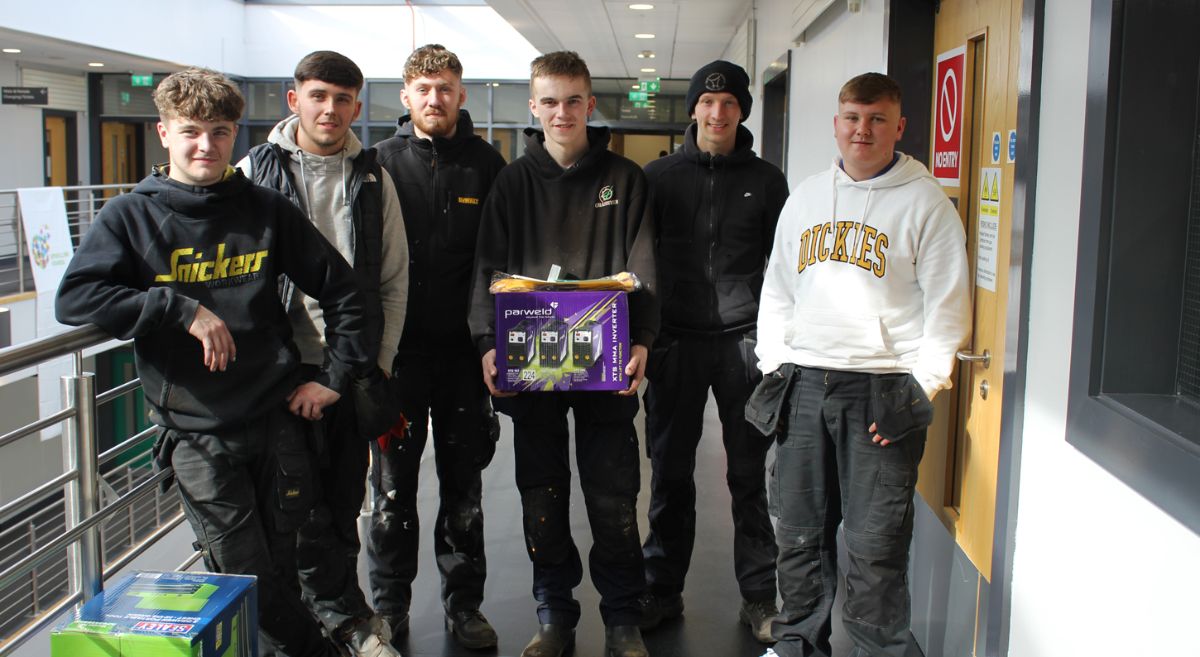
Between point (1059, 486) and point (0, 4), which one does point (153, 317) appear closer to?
point (1059, 486)

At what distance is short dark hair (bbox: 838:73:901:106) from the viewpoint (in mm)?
2410

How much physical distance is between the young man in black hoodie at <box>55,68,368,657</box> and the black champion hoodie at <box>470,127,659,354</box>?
0.47 m

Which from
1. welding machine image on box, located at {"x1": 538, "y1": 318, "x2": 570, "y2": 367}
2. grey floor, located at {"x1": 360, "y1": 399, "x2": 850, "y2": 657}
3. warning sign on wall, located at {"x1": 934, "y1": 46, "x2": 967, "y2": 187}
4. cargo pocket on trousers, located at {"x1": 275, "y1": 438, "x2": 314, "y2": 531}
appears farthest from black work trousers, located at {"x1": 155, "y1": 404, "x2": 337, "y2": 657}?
warning sign on wall, located at {"x1": 934, "y1": 46, "x2": 967, "y2": 187}

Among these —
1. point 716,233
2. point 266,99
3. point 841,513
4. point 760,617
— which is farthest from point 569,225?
point 266,99

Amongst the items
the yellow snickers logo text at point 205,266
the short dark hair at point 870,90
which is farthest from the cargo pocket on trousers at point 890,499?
the yellow snickers logo text at point 205,266

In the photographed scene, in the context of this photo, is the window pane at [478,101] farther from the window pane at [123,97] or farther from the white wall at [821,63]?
the white wall at [821,63]

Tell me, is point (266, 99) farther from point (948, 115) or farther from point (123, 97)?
point (948, 115)

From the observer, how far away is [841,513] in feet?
8.44

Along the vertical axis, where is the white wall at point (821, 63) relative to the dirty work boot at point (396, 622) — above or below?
above

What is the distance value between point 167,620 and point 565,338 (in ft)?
3.60

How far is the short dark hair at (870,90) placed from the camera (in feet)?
7.91

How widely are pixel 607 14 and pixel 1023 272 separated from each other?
697 centimetres

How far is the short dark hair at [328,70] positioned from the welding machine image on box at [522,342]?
76cm

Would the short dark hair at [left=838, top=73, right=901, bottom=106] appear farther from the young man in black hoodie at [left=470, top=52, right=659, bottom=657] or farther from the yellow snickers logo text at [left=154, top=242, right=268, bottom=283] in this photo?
the yellow snickers logo text at [left=154, top=242, right=268, bottom=283]
